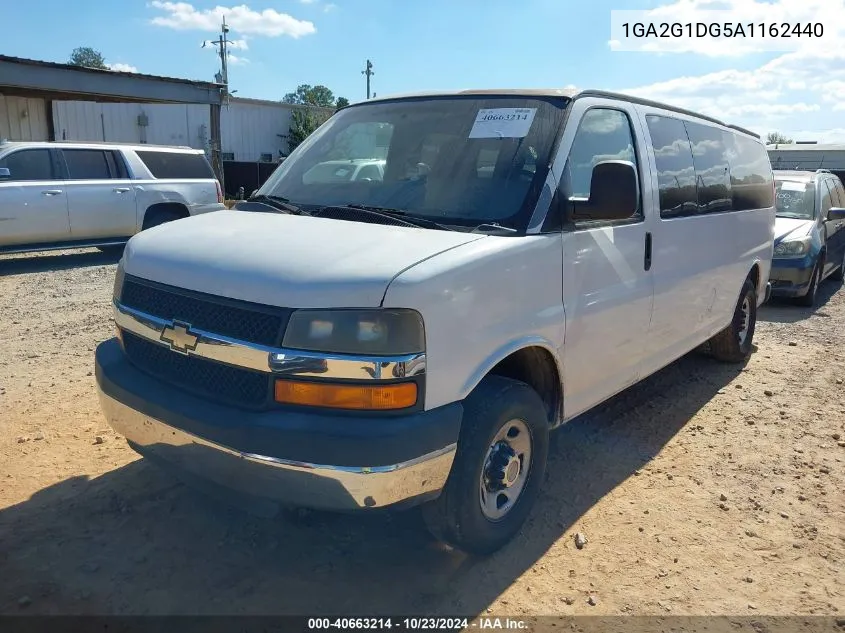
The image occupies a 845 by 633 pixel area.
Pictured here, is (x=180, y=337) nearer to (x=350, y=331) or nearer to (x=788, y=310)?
(x=350, y=331)

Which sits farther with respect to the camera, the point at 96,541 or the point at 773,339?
the point at 773,339

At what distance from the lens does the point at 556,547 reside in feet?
10.8

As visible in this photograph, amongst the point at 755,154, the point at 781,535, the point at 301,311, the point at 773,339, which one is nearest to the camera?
the point at 301,311

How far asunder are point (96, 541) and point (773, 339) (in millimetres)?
6911

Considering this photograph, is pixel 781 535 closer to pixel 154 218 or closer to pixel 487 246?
pixel 487 246

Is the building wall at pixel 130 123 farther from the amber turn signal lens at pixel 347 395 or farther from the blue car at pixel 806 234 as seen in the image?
the amber turn signal lens at pixel 347 395

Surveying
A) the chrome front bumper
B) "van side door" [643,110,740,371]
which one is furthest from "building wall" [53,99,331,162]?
the chrome front bumper

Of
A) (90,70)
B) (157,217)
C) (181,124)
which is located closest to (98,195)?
(157,217)

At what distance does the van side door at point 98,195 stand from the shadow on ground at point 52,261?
0.45 m

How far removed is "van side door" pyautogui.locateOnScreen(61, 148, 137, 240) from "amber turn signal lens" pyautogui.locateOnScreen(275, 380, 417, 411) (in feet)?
32.1

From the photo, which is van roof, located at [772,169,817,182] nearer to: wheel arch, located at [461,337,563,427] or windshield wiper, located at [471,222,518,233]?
wheel arch, located at [461,337,563,427]

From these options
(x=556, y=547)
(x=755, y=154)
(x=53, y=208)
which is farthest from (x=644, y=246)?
(x=53, y=208)

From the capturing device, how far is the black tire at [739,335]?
6125 millimetres

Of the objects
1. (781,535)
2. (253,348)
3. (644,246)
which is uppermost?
(644,246)
